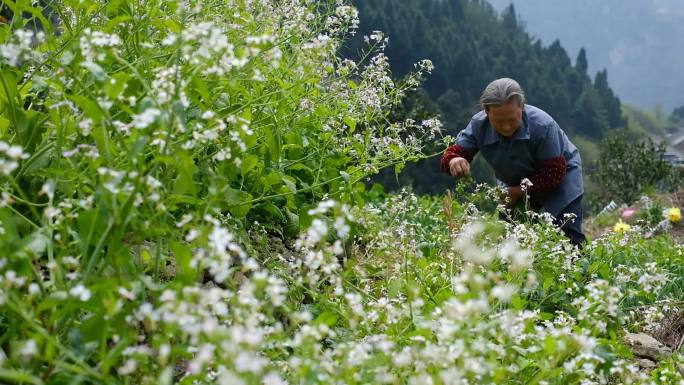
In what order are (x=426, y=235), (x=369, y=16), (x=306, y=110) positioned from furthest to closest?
(x=369, y=16)
(x=426, y=235)
(x=306, y=110)

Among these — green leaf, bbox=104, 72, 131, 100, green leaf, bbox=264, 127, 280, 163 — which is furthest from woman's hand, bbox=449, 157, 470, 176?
green leaf, bbox=104, 72, 131, 100

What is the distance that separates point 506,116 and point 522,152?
390mm

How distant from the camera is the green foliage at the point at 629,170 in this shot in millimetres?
21062

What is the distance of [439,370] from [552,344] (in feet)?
1.01

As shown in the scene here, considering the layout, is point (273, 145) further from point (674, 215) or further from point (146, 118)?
point (674, 215)

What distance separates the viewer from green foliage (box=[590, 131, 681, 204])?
21.1 m

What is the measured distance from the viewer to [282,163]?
3.24 metres

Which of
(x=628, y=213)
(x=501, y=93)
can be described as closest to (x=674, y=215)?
(x=628, y=213)

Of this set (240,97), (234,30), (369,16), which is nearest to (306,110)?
(240,97)

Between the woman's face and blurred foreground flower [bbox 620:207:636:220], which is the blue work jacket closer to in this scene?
the woman's face

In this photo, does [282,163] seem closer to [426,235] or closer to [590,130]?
[426,235]

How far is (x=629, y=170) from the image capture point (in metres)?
23.7

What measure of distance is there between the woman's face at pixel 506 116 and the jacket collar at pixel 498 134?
46 mm

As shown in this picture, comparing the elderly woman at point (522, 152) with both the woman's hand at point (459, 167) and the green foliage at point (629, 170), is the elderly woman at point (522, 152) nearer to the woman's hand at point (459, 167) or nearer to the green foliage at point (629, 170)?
the woman's hand at point (459, 167)
